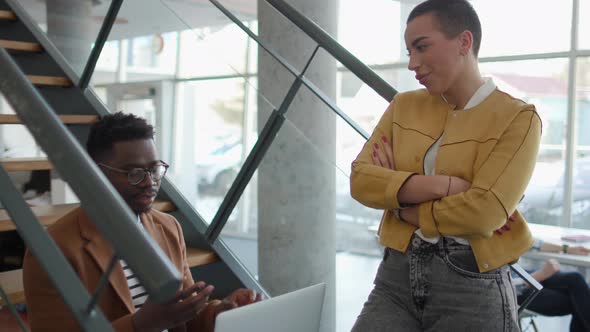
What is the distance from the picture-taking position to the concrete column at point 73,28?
296cm

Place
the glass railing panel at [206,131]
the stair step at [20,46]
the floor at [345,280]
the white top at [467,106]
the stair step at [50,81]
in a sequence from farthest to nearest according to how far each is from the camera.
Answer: the glass railing panel at [206,131], the stair step at [20,46], the stair step at [50,81], the floor at [345,280], the white top at [467,106]

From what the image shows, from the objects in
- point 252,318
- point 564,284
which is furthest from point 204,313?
point 564,284

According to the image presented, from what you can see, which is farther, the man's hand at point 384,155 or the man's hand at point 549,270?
the man's hand at point 549,270

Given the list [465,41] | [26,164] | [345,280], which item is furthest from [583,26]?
[26,164]

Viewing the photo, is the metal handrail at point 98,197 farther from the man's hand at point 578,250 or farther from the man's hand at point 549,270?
the man's hand at point 578,250

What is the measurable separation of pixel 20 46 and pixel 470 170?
7.74 feet

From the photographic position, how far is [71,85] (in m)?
2.95

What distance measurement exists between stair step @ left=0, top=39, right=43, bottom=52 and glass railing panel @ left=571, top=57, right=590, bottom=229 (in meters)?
5.10

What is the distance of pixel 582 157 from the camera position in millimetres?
6281

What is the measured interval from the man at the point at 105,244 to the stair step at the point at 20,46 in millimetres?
1422

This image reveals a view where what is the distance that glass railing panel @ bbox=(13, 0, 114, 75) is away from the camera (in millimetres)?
2945

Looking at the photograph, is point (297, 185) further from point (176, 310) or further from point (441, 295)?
point (176, 310)

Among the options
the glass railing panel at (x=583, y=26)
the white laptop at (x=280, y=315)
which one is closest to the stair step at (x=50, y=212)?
the white laptop at (x=280, y=315)

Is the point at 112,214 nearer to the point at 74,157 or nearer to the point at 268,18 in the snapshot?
the point at 74,157
